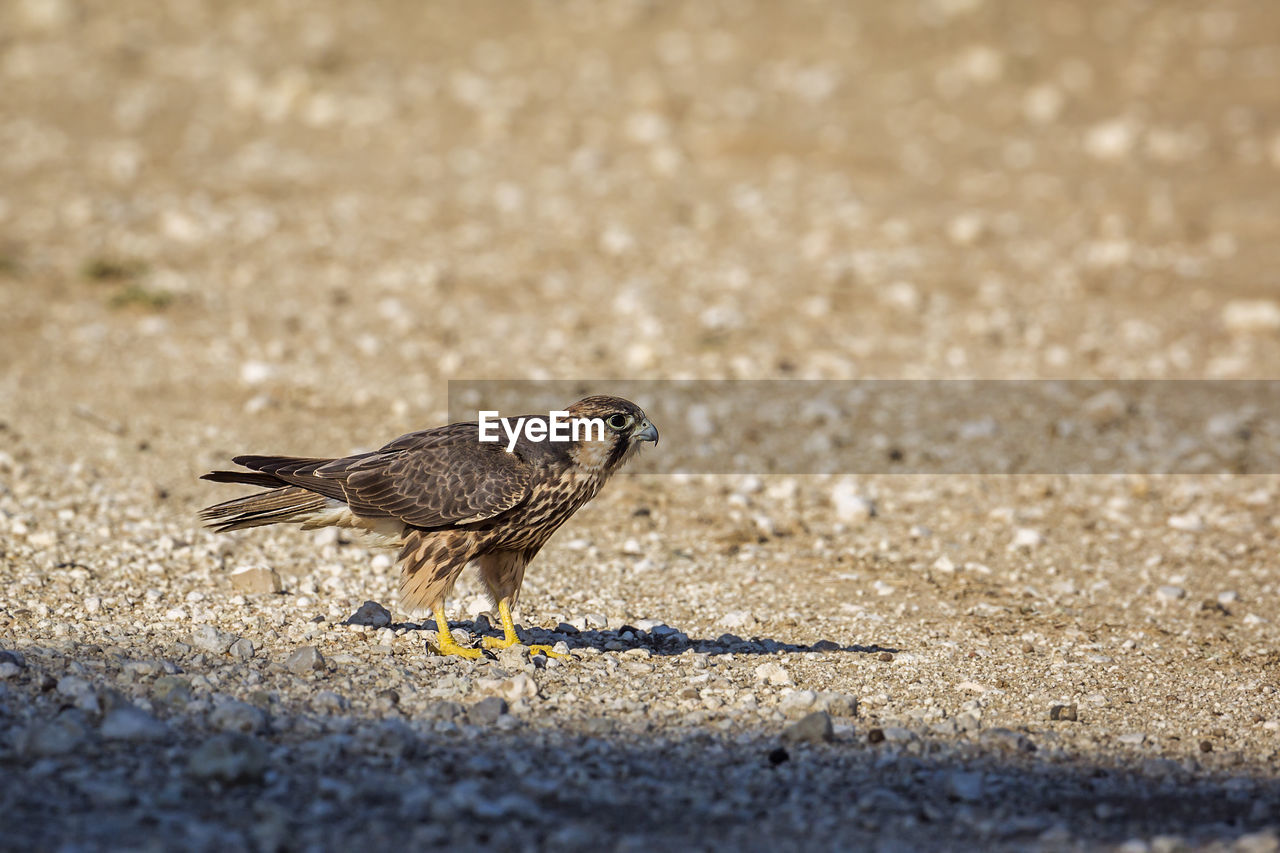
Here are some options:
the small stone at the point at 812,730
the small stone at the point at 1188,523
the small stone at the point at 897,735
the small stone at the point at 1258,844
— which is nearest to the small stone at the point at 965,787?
the small stone at the point at 897,735

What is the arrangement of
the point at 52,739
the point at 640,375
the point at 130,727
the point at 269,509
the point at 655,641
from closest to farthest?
the point at 52,739 < the point at 130,727 < the point at 269,509 < the point at 655,641 < the point at 640,375

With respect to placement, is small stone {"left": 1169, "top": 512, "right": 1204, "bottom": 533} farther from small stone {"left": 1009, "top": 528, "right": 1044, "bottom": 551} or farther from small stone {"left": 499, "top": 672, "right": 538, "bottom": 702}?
small stone {"left": 499, "top": 672, "right": 538, "bottom": 702}

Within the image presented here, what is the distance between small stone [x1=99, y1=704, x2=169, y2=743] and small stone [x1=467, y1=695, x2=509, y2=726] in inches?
42.6

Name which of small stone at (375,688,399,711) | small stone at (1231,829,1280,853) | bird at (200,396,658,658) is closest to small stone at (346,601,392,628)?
bird at (200,396,658,658)

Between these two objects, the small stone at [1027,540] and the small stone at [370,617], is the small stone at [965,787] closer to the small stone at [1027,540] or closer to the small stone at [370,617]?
the small stone at [370,617]

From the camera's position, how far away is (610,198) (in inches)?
525

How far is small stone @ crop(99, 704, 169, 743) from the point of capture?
439 cm

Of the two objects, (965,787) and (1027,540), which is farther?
(1027,540)

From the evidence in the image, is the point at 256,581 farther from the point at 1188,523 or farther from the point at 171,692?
the point at 1188,523

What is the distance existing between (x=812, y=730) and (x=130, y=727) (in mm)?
2421

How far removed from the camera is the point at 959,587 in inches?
276

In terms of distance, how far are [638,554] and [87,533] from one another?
296 centimetres

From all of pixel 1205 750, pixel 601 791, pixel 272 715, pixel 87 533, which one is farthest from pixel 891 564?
pixel 87 533

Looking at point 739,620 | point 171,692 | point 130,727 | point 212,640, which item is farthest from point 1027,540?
point 130,727
